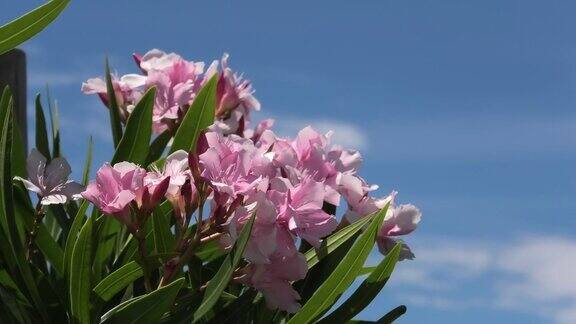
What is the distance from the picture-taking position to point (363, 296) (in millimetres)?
1376

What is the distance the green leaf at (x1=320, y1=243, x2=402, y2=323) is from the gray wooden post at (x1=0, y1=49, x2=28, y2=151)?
1.25m

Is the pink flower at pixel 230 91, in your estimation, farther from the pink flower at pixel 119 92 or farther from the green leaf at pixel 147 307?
the green leaf at pixel 147 307

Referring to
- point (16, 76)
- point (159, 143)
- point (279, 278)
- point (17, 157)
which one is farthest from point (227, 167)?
point (16, 76)

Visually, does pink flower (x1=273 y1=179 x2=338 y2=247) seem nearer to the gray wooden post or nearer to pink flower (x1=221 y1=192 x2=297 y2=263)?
pink flower (x1=221 y1=192 x2=297 y2=263)

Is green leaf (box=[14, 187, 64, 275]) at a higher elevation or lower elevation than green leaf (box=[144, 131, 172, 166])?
lower

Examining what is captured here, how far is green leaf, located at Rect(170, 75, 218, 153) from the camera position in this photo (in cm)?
154

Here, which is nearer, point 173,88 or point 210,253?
point 210,253

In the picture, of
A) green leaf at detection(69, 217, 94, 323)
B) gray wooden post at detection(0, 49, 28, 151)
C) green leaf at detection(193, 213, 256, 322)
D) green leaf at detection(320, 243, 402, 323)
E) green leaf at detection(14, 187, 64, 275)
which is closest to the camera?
green leaf at detection(193, 213, 256, 322)

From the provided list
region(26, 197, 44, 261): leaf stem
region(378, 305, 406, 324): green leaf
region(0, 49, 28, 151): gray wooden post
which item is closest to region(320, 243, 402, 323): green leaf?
region(378, 305, 406, 324): green leaf

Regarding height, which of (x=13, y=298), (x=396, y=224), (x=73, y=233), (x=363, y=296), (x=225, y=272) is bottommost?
(x=13, y=298)

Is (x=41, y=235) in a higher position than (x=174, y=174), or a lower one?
lower

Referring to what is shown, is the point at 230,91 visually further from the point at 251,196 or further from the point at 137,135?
the point at 251,196

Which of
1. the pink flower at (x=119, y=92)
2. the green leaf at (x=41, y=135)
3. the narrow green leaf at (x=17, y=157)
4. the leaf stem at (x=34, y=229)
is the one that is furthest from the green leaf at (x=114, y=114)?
the leaf stem at (x=34, y=229)

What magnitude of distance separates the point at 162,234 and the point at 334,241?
0.74 ft
